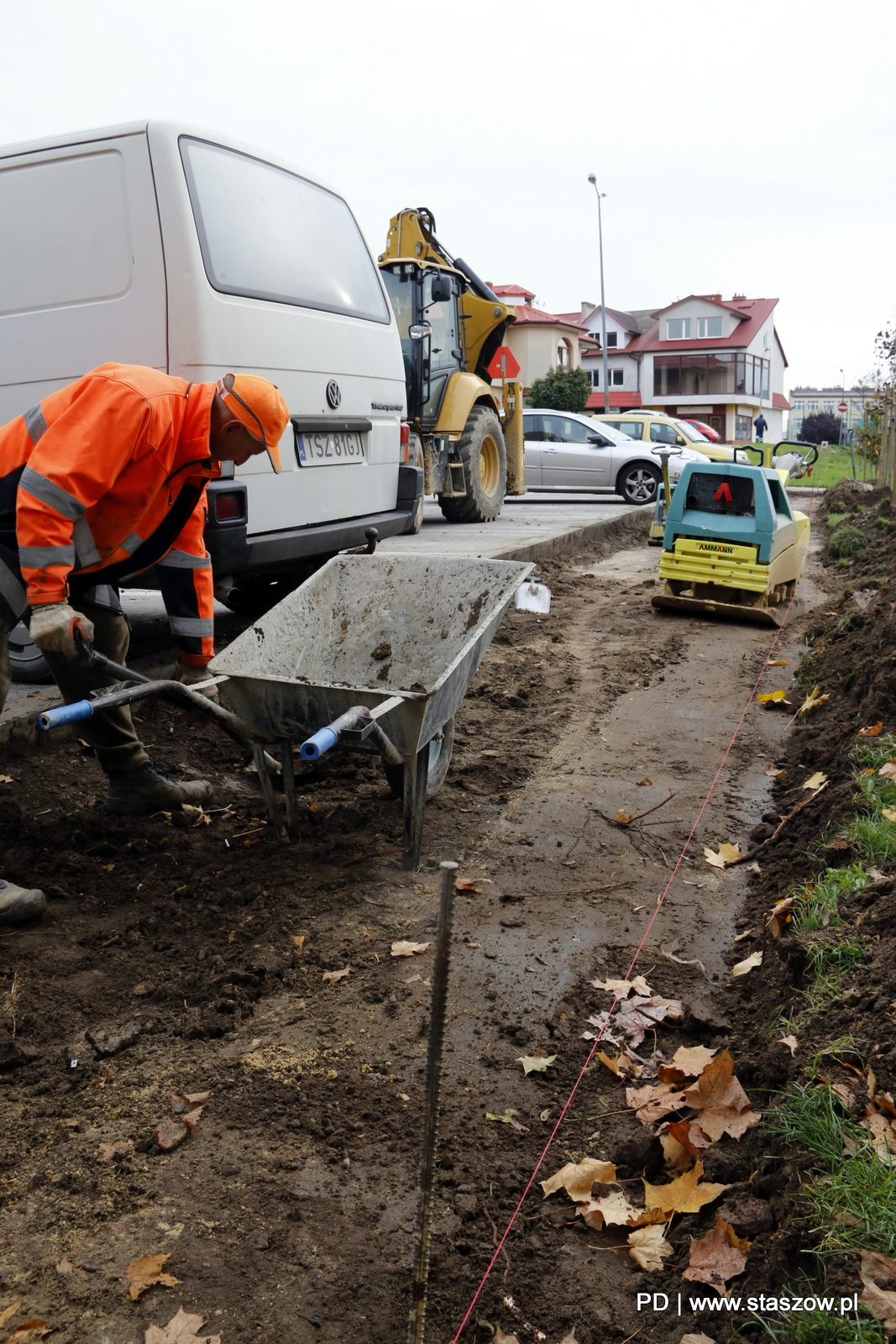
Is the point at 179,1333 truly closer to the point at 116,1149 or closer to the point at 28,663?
the point at 116,1149

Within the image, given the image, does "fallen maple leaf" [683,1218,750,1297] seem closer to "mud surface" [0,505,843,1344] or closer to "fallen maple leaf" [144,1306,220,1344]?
"mud surface" [0,505,843,1344]

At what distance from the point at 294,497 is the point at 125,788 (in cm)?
167

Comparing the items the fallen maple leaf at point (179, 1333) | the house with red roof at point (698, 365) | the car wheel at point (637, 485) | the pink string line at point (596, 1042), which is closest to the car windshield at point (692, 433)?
the car wheel at point (637, 485)

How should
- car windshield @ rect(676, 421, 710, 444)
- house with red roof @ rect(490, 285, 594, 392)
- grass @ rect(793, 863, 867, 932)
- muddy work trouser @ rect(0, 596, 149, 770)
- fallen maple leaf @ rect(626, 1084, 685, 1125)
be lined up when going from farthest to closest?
house with red roof @ rect(490, 285, 594, 392), car windshield @ rect(676, 421, 710, 444), muddy work trouser @ rect(0, 596, 149, 770), grass @ rect(793, 863, 867, 932), fallen maple leaf @ rect(626, 1084, 685, 1125)

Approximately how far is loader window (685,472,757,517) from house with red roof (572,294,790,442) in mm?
51447

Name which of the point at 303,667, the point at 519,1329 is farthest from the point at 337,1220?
the point at 303,667

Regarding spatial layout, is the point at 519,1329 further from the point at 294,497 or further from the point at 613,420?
the point at 613,420

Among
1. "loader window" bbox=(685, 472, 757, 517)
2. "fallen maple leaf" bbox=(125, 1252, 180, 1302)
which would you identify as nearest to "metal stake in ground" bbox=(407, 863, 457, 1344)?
"fallen maple leaf" bbox=(125, 1252, 180, 1302)

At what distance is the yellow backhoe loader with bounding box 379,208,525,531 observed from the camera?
12062 mm

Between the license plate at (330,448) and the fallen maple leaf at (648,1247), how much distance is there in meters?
3.78

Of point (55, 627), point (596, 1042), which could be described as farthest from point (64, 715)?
point (596, 1042)

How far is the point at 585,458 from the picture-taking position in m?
18.5

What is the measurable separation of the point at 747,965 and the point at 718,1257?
127cm

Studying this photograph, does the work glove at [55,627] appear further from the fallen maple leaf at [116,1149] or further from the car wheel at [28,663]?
the car wheel at [28,663]
